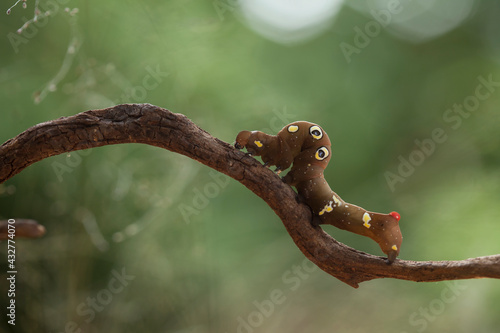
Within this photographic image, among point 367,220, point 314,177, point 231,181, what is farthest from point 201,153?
point 231,181

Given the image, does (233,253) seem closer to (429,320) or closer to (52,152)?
(429,320)

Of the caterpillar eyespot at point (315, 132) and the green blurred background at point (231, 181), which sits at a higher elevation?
the caterpillar eyespot at point (315, 132)

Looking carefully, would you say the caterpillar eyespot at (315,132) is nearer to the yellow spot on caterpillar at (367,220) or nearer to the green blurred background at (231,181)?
the yellow spot on caterpillar at (367,220)

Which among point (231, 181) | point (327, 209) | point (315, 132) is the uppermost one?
point (315, 132)

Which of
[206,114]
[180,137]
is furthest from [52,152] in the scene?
[206,114]

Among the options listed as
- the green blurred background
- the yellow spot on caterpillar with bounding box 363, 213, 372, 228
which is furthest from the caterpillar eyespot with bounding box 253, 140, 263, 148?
the green blurred background

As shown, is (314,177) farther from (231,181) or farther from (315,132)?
(231,181)

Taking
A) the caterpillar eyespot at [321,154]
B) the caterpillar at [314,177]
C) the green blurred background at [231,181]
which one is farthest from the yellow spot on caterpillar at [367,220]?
the green blurred background at [231,181]
